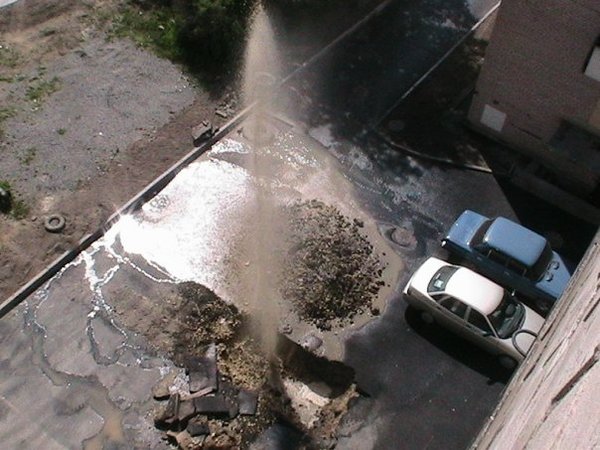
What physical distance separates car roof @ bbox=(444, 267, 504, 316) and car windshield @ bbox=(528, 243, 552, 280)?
1.26 metres

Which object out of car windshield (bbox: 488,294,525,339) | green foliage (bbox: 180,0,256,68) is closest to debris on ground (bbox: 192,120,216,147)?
green foliage (bbox: 180,0,256,68)

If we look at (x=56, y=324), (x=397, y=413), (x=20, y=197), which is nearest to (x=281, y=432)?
(x=397, y=413)

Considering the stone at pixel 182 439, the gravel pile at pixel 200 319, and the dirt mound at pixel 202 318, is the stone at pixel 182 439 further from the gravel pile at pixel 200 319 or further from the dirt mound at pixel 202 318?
the dirt mound at pixel 202 318

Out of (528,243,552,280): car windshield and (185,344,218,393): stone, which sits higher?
(528,243,552,280): car windshield

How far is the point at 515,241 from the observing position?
1680 centimetres

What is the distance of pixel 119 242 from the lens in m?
17.4

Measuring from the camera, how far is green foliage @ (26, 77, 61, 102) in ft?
65.9

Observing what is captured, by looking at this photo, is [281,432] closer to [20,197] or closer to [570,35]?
[20,197]

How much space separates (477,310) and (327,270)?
155 inches

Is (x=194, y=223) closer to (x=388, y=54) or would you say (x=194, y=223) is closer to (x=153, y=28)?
(x=153, y=28)

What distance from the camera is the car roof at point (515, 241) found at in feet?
54.4

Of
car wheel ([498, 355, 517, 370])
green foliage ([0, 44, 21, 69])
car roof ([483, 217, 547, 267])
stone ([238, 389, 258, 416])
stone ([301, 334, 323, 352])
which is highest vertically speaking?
green foliage ([0, 44, 21, 69])

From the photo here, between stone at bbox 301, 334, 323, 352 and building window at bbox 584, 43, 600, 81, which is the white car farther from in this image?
building window at bbox 584, 43, 600, 81

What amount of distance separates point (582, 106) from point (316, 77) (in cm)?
869
